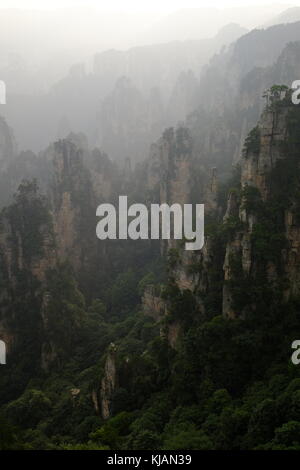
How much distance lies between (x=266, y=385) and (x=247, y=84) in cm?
5397

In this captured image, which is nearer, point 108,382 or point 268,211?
point 268,211

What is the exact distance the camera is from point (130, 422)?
1003 inches

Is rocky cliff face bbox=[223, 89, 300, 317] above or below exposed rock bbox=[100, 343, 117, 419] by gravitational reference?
above

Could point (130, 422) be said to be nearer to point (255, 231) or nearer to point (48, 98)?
point (255, 231)

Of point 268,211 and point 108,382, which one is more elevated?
point 268,211

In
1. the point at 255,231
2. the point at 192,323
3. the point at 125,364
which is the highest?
the point at 255,231

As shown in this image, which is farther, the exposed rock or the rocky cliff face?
the exposed rock

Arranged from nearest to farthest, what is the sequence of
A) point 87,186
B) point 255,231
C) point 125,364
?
point 255,231 < point 125,364 < point 87,186

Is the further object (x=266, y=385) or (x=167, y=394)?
(x=167, y=394)

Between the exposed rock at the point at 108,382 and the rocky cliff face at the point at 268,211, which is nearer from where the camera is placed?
the rocky cliff face at the point at 268,211

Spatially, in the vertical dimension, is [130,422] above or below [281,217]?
below

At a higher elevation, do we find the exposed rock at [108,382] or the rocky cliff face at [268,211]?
the rocky cliff face at [268,211]

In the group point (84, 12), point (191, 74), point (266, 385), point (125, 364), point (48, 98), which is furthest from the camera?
point (84, 12)

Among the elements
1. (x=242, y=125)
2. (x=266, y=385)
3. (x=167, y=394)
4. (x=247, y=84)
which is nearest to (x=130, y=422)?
(x=167, y=394)
